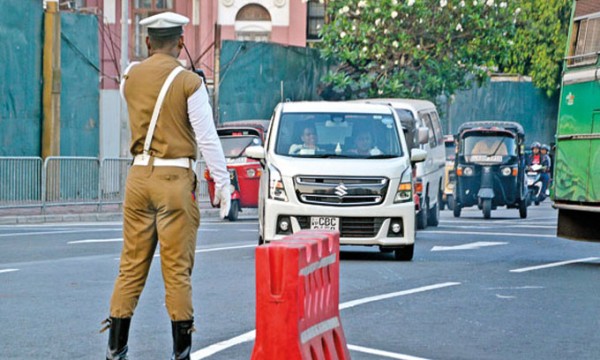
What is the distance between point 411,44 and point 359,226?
89.5 feet

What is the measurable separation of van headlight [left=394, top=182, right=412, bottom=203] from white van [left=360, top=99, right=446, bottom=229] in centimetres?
609

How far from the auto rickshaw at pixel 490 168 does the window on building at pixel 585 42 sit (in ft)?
50.6

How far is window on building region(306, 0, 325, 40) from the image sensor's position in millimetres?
53969

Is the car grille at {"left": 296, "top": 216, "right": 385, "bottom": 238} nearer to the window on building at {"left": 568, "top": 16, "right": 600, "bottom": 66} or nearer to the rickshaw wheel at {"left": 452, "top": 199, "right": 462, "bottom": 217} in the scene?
the window on building at {"left": 568, "top": 16, "right": 600, "bottom": 66}

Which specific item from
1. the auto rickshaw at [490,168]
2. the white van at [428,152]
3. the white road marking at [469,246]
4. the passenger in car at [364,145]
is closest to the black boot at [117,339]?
the passenger in car at [364,145]

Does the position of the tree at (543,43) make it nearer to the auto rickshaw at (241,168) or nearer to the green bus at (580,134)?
the auto rickshaw at (241,168)

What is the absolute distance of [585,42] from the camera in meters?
17.5

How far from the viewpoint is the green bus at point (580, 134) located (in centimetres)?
1686

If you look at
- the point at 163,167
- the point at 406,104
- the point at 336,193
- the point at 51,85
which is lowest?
the point at 336,193

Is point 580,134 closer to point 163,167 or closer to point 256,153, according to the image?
point 256,153

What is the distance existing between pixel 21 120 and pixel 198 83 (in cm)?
2450

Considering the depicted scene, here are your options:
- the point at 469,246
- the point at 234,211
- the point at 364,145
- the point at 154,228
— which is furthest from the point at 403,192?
the point at 234,211

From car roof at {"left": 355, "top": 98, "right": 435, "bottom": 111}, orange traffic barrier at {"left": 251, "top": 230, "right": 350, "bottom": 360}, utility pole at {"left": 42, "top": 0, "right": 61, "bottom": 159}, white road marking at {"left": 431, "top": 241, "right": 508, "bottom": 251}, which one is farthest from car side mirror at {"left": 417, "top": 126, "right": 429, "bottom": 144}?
orange traffic barrier at {"left": 251, "top": 230, "right": 350, "bottom": 360}

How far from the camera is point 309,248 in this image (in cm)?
753
